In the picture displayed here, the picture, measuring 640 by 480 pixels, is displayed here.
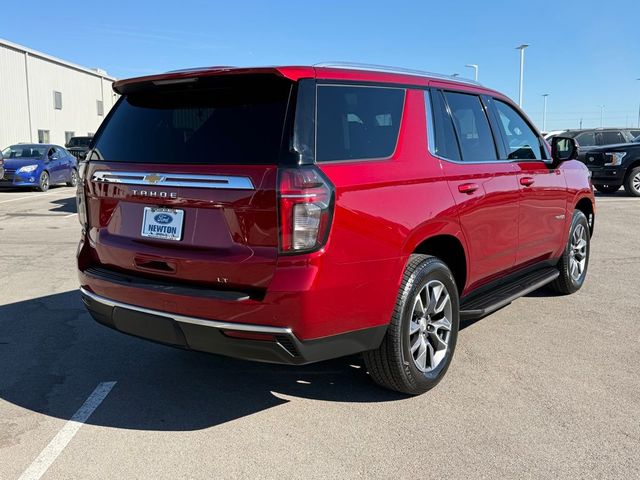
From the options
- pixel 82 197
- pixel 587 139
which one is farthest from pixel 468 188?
pixel 587 139

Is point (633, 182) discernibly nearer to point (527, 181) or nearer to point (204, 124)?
point (527, 181)

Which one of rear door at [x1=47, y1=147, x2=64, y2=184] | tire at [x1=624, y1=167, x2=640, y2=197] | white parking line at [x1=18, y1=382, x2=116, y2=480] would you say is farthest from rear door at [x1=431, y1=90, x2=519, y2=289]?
rear door at [x1=47, y1=147, x2=64, y2=184]

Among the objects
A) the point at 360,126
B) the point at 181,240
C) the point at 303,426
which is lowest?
the point at 303,426

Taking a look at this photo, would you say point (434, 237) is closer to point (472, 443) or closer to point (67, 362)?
point (472, 443)

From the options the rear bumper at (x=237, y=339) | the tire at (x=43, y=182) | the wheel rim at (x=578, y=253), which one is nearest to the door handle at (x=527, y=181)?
the wheel rim at (x=578, y=253)

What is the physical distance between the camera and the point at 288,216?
2783 millimetres

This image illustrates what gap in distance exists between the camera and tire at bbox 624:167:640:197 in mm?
15773

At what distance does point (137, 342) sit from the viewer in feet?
15.2

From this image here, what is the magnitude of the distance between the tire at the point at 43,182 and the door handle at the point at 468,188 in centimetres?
1779

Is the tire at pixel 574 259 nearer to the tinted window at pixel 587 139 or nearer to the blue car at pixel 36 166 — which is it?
the blue car at pixel 36 166

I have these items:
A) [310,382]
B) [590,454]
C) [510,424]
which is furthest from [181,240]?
[590,454]

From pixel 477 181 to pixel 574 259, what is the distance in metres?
2.58

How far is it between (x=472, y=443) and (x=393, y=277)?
3.15ft

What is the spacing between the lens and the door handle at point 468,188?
3.83m
